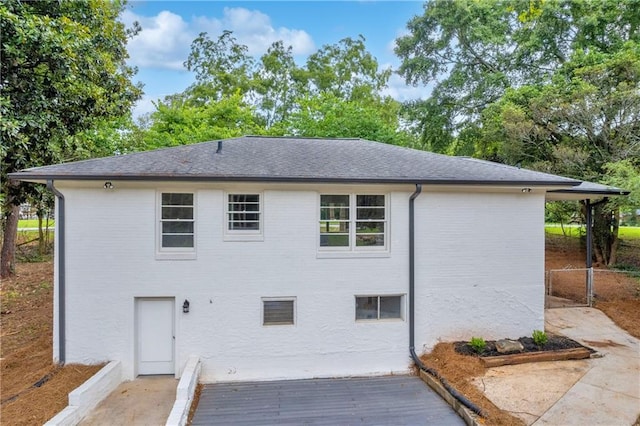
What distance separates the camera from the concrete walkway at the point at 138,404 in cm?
564

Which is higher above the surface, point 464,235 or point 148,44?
point 148,44

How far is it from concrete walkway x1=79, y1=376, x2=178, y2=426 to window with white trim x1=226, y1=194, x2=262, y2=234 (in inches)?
134

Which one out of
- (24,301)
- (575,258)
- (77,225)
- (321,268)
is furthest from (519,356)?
(24,301)

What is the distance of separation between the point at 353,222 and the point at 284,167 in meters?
1.99

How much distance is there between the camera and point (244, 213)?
7.40 metres

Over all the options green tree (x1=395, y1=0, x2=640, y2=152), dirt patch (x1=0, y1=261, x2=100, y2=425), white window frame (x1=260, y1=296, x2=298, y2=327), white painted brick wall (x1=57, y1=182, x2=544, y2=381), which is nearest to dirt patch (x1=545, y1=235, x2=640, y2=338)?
white painted brick wall (x1=57, y1=182, x2=544, y2=381)

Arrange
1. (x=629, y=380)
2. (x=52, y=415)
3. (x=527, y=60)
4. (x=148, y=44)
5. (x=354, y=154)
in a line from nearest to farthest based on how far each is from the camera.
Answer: (x=52, y=415) → (x=629, y=380) → (x=354, y=154) → (x=148, y=44) → (x=527, y=60)

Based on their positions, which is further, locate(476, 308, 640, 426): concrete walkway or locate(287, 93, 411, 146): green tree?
locate(287, 93, 411, 146): green tree

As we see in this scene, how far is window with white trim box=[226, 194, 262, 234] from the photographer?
738 centimetres

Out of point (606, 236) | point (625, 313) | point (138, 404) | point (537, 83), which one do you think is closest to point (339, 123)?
point (537, 83)

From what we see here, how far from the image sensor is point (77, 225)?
700cm

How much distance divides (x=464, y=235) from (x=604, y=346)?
414 cm

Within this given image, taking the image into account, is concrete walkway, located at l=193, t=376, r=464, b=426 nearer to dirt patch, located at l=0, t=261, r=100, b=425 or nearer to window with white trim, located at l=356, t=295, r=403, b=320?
window with white trim, located at l=356, t=295, r=403, b=320

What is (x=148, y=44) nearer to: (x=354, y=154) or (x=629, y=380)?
(x=354, y=154)
